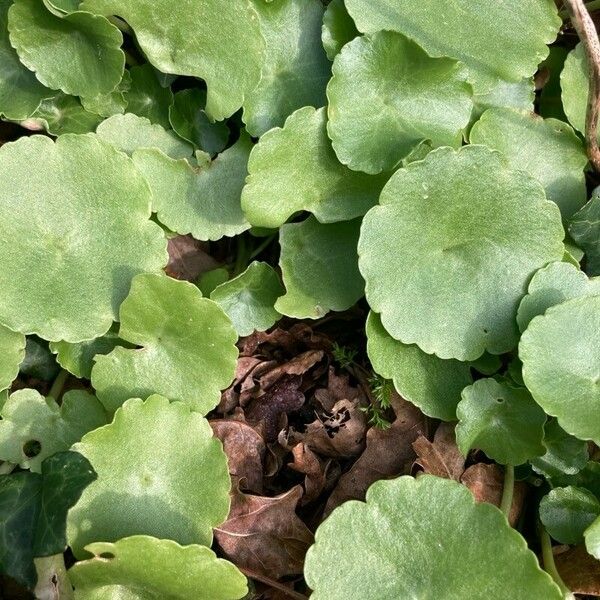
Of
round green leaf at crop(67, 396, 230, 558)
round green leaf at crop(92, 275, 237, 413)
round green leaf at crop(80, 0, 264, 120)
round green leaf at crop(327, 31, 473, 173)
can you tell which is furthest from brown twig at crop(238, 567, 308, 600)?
round green leaf at crop(80, 0, 264, 120)

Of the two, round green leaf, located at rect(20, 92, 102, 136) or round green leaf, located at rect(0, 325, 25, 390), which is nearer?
round green leaf, located at rect(0, 325, 25, 390)

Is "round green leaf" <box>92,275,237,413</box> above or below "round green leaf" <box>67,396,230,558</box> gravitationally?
above

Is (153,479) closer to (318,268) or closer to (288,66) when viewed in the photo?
(318,268)

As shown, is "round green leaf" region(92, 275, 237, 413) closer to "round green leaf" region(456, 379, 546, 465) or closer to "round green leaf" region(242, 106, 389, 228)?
"round green leaf" region(242, 106, 389, 228)

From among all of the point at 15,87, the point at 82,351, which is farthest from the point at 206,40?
the point at 82,351

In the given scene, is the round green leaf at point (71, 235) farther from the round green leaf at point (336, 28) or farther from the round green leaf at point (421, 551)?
the round green leaf at point (421, 551)
